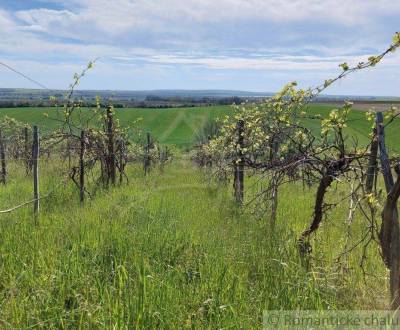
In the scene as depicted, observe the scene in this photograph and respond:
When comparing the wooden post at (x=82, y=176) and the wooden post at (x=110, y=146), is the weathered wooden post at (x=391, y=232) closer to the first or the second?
the wooden post at (x=82, y=176)

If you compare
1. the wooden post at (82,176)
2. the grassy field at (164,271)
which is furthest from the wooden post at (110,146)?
the grassy field at (164,271)

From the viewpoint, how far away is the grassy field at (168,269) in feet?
9.95

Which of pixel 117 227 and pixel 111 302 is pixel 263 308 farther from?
pixel 117 227

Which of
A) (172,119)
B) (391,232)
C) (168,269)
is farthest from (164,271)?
(172,119)

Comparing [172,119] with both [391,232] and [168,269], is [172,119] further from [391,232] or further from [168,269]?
[391,232]

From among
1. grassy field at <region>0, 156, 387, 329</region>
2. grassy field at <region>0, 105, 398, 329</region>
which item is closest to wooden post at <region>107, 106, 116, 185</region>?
grassy field at <region>0, 105, 398, 329</region>

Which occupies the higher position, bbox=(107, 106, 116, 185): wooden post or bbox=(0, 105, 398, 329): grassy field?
bbox=(107, 106, 116, 185): wooden post

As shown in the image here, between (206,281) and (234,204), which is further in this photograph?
(234,204)

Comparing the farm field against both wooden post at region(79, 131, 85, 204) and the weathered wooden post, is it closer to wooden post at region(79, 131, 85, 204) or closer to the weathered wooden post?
wooden post at region(79, 131, 85, 204)

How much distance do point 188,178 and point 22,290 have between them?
900cm

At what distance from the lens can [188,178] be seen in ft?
40.9

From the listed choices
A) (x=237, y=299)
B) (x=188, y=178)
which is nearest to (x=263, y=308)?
(x=237, y=299)

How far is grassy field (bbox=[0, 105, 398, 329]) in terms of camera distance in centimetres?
303

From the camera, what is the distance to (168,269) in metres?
3.81
